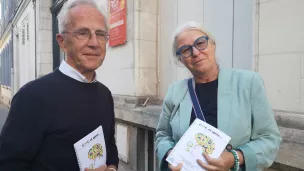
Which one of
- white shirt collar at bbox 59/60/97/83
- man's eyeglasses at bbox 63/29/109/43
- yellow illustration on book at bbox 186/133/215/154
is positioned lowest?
yellow illustration on book at bbox 186/133/215/154

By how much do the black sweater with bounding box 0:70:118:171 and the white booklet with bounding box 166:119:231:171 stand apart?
1.75 ft

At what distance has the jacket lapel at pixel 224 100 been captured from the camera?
4.79ft

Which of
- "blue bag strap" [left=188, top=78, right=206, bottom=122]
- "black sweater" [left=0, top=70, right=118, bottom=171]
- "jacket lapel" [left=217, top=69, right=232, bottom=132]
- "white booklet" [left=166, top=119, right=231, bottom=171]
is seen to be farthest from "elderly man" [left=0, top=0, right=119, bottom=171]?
"jacket lapel" [left=217, top=69, right=232, bottom=132]

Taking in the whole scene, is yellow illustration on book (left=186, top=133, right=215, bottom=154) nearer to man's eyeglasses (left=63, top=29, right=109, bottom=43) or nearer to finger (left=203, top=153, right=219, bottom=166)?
finger (left=203, top=153, right=219, bottom=166)

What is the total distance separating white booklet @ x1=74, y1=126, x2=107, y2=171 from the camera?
137 cm

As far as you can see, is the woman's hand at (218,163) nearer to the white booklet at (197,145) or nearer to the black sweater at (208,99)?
the white booklet at (197,145)

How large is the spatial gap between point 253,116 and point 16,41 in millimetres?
16075

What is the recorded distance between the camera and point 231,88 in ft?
5.01

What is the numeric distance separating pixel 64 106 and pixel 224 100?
36.7 inches

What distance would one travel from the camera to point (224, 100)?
1.51 m

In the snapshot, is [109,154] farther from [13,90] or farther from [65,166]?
[13,90]

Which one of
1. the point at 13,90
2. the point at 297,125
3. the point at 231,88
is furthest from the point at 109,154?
the point at 13,90

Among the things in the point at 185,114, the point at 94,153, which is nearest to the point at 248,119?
the point at 185,114

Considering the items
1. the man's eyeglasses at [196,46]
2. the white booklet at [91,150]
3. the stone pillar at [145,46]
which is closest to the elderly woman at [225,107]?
the man's eyeglasses at [196,46]
